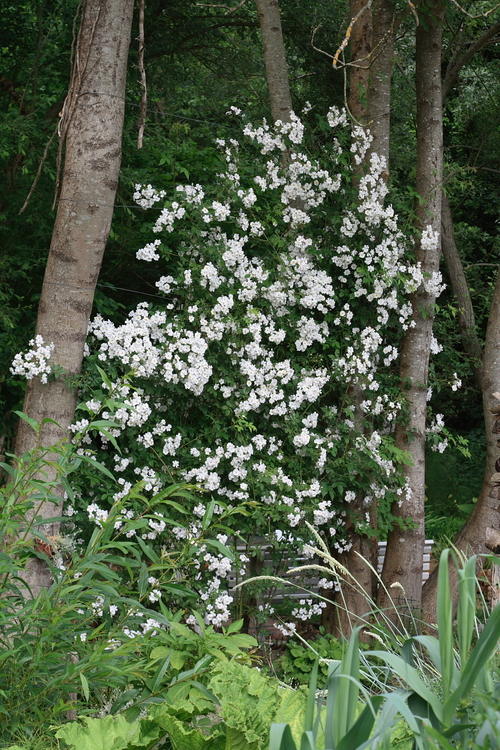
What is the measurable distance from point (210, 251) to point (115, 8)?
51.5 inches

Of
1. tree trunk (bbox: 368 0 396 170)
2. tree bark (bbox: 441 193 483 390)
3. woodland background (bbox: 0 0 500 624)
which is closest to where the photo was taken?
woodland background (bbox: 0 0 500 624)

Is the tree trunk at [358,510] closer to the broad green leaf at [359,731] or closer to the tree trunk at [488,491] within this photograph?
the tree trunk at [488,491]

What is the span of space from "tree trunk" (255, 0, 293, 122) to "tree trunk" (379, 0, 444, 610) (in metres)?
1.06

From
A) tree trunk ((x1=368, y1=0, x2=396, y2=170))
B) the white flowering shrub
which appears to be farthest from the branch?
the white flowering shrub

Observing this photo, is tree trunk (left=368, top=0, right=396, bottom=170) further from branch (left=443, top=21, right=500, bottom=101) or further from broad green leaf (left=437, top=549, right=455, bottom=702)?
broad green leaf (left=437, top=549, right=455, bottom=702)

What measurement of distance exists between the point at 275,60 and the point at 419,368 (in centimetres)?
230

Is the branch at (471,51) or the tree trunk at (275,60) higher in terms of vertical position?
the branch at (471,51)

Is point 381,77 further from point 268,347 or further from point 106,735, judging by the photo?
point 106,735

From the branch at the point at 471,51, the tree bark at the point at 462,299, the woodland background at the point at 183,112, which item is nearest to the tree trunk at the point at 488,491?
the woodland background at the point at 183,112

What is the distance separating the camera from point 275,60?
4855 mm

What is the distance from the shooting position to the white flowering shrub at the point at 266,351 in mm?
3992

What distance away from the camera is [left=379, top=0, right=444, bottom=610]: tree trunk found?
16.8 feet

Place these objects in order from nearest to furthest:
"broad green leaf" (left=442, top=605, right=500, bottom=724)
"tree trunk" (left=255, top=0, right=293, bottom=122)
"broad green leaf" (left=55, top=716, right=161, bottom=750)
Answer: "broad green leaf" (left=442, top=605, right=500, bottom=724)
"broad green leaf" (left=55, top=716, right=161, bottom=750)
"tree trunk" (left=255, top=0, right=293, bottom=122)

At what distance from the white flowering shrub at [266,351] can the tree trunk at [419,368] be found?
6.7 inches
